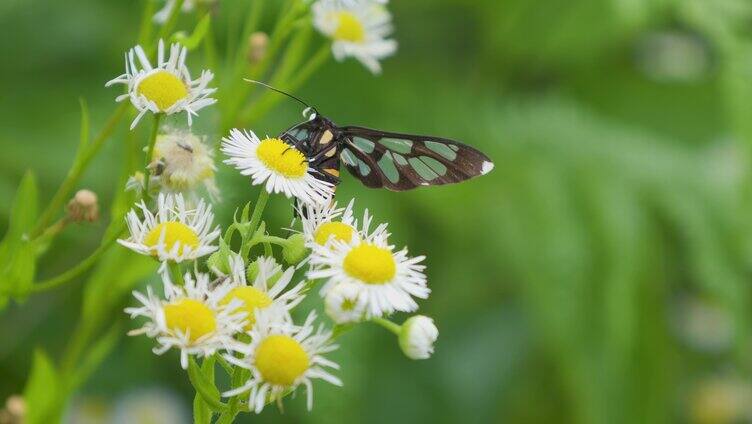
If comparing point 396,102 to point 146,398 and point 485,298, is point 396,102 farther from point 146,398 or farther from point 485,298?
point 146,398

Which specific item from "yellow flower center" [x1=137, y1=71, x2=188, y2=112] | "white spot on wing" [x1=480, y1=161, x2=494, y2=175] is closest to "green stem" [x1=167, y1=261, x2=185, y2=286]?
"yellow flower center" [x1=137, y1=71, x2=188, y2=112]

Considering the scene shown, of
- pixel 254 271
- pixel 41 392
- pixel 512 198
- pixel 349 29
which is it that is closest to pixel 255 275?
pixel 254 271

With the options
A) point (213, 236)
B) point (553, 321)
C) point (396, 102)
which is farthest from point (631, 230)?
point (213, 236)

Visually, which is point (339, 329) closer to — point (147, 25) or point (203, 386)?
point (203, 386)

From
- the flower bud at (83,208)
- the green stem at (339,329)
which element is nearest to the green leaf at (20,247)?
the flower bud at (83,208)

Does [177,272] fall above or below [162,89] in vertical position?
below

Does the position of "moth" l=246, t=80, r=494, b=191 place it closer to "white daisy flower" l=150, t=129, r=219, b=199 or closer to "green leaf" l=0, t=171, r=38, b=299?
"white daisy flower" l=150, t=129, r=219, b=199
